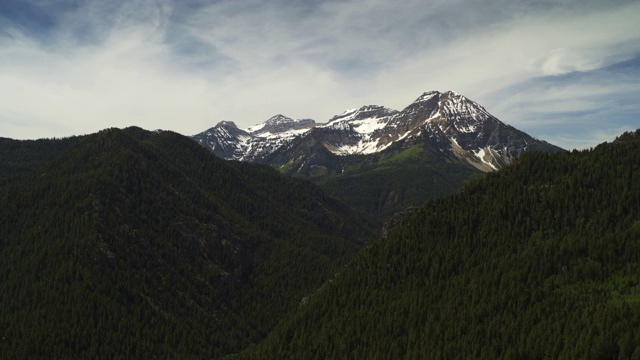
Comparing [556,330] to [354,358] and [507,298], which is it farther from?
[354,358]

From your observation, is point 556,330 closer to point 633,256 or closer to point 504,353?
point 504,353

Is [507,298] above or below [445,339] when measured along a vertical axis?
above

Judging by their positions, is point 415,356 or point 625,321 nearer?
point 625,321

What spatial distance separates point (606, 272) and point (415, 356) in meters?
72.7

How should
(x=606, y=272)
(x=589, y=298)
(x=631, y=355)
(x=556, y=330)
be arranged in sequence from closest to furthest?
1. (x=631, y=355)
2. (x=556, y=330)
3. (x=589, y=298)
4. (x=606, y=272)

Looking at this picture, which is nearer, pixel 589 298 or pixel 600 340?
pixel 600 340

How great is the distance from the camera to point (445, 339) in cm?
18675

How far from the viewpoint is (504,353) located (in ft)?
544

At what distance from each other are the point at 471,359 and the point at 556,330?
84.9 ft

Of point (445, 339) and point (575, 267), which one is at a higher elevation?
point (575, 267)

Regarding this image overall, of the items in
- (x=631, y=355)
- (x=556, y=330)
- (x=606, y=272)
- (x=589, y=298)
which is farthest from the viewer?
(x=606, y=272)

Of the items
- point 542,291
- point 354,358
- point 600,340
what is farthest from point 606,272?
point 354,358

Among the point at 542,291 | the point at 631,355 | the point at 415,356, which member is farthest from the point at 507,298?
the point at 631,355

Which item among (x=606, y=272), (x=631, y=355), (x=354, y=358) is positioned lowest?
(x=354, y=358)
